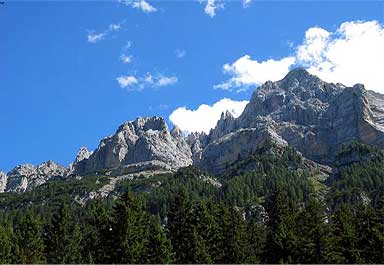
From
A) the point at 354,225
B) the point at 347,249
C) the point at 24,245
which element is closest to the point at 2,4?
the point at 347,249

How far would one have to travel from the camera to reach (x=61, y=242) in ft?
304

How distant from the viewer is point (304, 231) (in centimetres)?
7812

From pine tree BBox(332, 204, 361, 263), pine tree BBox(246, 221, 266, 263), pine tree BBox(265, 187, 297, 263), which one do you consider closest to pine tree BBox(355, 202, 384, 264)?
pine tree BBox(332, 204, 361, 263)

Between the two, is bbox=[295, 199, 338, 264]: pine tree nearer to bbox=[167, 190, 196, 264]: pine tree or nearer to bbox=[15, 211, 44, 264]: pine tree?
bbox=[167, 190, 196, 264]: pine tree

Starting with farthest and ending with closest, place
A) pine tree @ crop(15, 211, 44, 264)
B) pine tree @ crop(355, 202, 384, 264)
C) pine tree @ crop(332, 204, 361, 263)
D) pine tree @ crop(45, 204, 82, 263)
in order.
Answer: pine tree @ crop(45, 204, 82, 263) → pine tree @ crop(15, 211, 44, 264) → pine tree @ crop(332, 204, 361, 263) → pine tree @ crop(355, 202, 384, 264)

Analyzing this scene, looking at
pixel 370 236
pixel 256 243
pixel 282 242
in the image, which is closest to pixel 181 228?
pixel 282 242

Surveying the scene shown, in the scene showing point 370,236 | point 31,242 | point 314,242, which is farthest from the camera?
point 31,242

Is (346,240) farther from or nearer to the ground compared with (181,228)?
nearer to the ground

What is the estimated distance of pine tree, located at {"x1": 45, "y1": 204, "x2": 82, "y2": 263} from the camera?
9212 centimetres

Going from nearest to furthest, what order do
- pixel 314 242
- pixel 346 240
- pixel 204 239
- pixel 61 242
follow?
pixel 314 242, pixel 346 240, pixel 204 239, pixel 61 242

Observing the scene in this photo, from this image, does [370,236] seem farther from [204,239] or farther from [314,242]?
[204,239]

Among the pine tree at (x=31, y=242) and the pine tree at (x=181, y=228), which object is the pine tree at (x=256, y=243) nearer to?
the pine tree at (x=181, y=228)

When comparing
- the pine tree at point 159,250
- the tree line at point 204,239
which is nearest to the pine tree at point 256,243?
the tree line at point 204,239

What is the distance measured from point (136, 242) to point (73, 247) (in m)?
24.7
